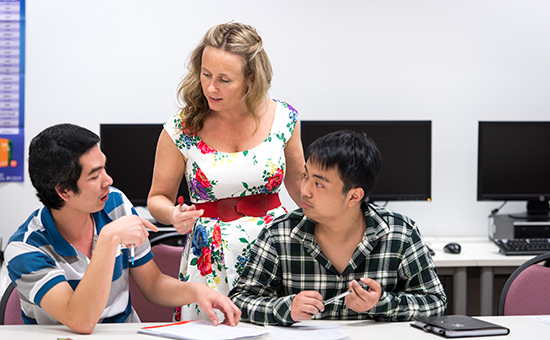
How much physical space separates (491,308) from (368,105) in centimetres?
131

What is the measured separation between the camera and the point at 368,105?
323 cm

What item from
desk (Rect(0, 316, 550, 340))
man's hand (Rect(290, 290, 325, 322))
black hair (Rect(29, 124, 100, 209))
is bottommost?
desk (Rect(0, 316, 550, 340))

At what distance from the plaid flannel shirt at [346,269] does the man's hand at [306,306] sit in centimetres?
12

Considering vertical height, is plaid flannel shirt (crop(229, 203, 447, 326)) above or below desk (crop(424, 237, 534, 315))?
above

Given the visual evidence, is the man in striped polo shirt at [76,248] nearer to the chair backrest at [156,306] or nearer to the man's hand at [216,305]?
the man's hand at [216,305]

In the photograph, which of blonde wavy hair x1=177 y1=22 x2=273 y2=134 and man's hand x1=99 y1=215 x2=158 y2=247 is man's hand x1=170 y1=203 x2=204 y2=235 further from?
blonde wavy hair x1=177 y1=22 x2=273 y2=134

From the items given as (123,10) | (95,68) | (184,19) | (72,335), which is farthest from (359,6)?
(72,335)

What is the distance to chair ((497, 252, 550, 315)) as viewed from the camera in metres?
1.79

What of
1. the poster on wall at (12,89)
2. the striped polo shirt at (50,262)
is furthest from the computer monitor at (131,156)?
the striped polo shirt at (50,262)

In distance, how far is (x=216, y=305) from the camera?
141 centimetres

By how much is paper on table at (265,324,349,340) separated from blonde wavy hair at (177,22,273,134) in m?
0.66

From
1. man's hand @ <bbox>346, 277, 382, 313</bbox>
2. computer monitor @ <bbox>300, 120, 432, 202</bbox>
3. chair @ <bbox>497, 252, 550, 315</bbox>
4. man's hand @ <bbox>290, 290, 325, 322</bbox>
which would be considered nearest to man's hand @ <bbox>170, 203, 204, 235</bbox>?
man's hand @ <bbox>290, 290, 325, 322</bbox>

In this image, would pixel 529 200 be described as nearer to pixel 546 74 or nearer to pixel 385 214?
pixel 546 74

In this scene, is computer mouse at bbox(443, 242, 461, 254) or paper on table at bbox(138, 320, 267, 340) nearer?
paper on table at bbox(138, 320, 267, 340)
